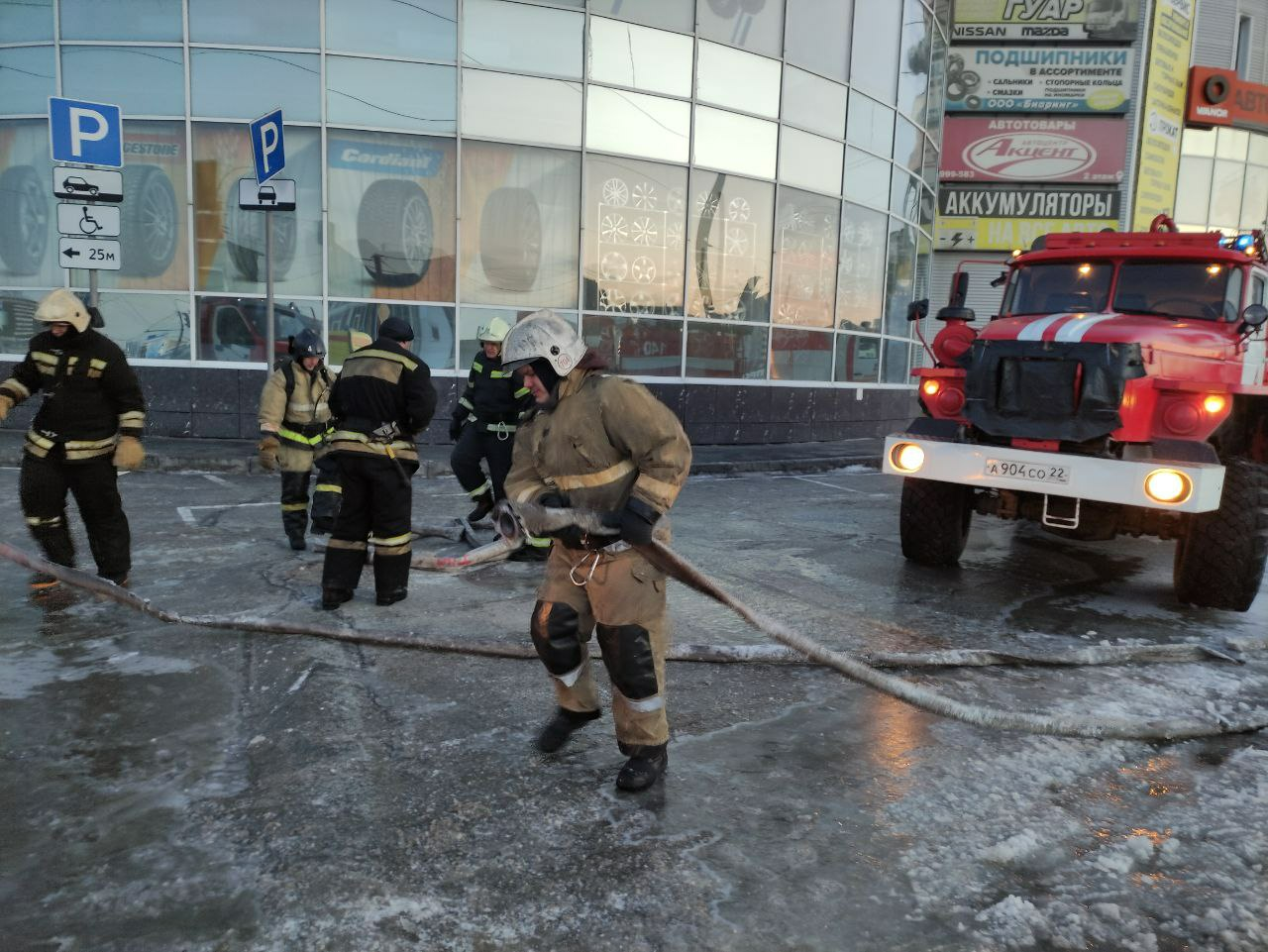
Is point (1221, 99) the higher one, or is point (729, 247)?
point (1221, 99)

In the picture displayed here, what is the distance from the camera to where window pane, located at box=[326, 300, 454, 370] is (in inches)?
503

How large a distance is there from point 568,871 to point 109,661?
278cm

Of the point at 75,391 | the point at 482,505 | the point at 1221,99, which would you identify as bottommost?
the point at 482,505

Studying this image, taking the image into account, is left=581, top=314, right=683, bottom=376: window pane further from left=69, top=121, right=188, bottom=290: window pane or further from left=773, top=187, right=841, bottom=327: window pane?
left=69, top=121, right=188, bottom=290: window pane

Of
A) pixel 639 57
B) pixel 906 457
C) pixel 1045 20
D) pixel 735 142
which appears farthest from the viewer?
pixel 1045 20

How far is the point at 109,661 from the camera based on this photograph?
4.31 m

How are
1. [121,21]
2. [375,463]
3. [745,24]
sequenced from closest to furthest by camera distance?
[375,463] < [121,21] < [745,24]

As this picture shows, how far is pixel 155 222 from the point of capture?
1257 centimetres

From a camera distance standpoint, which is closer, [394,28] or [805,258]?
[394,28]

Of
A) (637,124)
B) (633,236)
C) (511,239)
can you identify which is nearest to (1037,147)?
(637,124)

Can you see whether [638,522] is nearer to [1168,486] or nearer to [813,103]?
[1168,486]

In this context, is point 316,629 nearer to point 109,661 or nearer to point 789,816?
point 109,661

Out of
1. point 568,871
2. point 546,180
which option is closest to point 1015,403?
point 568,871

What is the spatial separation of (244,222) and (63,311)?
8115mm
